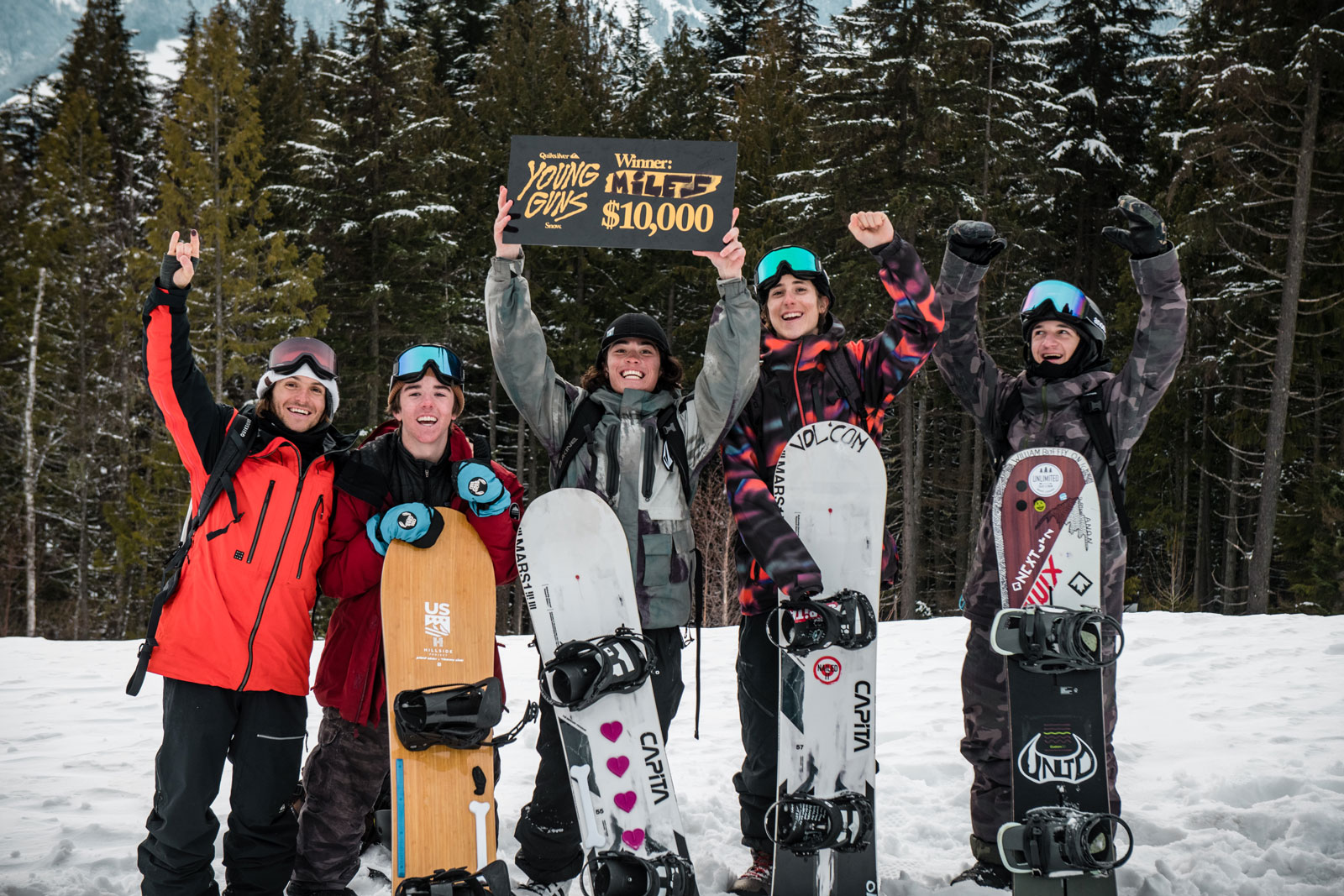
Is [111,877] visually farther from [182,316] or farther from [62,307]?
[62,307]

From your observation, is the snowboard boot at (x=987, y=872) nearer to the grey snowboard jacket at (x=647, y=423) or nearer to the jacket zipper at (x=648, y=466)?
the grey snowboard jacket at (x=647, y=423)

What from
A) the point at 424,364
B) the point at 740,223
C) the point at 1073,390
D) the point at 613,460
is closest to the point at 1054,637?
the point at 1073,390

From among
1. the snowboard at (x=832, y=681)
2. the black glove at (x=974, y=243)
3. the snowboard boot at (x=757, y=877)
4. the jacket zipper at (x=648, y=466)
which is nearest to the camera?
the snowboard at (x=832, y=681)

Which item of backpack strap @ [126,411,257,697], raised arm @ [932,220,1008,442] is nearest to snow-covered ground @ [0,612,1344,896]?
backpack strap @ [126,411,257,697]

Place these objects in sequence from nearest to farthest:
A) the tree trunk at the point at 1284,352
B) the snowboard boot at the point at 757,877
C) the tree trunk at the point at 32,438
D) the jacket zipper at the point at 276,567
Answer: the jacket zipper at the point at 276,567 < the snowboard boot at the point at 757,877 < the tree trunk at the point at 1284,352 < the tree trunk at the point at 32,438

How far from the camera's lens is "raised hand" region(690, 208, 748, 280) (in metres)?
2.86

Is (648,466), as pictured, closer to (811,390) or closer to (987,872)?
(811,390)

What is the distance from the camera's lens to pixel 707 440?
2.91m

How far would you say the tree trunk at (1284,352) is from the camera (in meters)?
12.1

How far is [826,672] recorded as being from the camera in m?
2.84

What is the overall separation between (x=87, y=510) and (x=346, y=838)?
67.2 feet

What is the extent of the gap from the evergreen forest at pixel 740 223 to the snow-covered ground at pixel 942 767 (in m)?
6.48

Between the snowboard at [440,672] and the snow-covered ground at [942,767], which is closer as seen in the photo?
the snowboard at [440,672]

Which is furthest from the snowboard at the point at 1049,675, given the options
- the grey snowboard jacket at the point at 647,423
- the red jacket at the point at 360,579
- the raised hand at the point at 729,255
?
the red jacket at the point at 360,579
